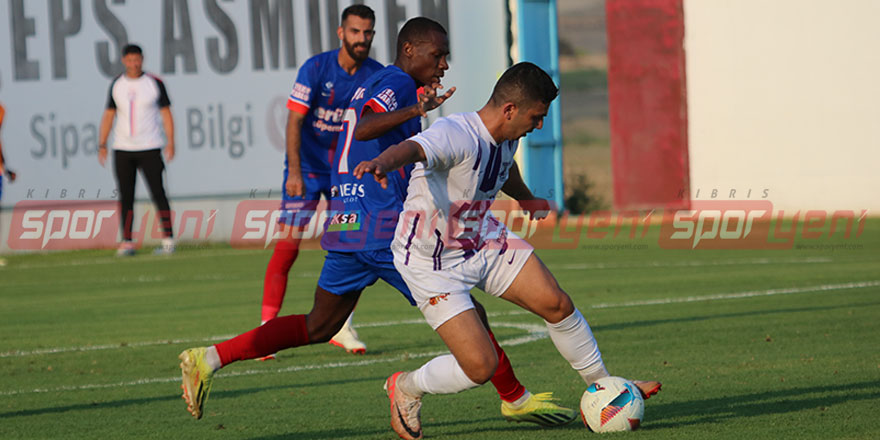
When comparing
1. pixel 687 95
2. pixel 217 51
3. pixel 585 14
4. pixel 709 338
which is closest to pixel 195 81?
pixel 217 51

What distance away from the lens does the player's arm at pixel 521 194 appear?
5.73 m

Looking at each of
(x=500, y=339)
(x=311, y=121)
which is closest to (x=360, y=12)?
(x=311, y=121)

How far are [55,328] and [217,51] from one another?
10393mm

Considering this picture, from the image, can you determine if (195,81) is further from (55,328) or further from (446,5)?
(55,328)

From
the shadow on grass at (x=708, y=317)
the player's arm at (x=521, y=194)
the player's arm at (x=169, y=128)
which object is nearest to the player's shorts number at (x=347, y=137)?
the player's arm at (x=521, y=194)

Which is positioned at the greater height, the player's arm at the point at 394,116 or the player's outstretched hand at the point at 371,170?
the player's arm at the point at 394,116

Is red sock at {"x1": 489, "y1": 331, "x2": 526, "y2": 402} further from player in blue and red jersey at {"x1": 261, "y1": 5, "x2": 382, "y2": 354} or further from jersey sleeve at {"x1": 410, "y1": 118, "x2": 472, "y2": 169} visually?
player in blue and red jersey at {"x1": 261, "y1": 5, "x2": 382, "y2": 354}

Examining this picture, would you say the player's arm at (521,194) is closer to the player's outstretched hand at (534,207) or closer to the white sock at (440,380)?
the player's outstretched hand at (534,207)

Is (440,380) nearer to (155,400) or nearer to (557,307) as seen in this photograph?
(557,307)

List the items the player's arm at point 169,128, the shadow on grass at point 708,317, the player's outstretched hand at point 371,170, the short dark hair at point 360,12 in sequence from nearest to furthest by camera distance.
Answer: the player's outstretched hand at point 371,170
the short dark hair at point 360,12
the shadow on grass at point 708,317
the player's arm at point 169,128

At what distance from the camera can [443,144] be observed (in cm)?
495

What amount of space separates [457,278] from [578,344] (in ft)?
1.99

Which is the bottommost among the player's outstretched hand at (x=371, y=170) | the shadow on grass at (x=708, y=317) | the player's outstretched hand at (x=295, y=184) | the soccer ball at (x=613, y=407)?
the shadow on grass at (x=708, y=317)

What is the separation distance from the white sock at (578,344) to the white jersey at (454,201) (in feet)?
Result: 1.46
